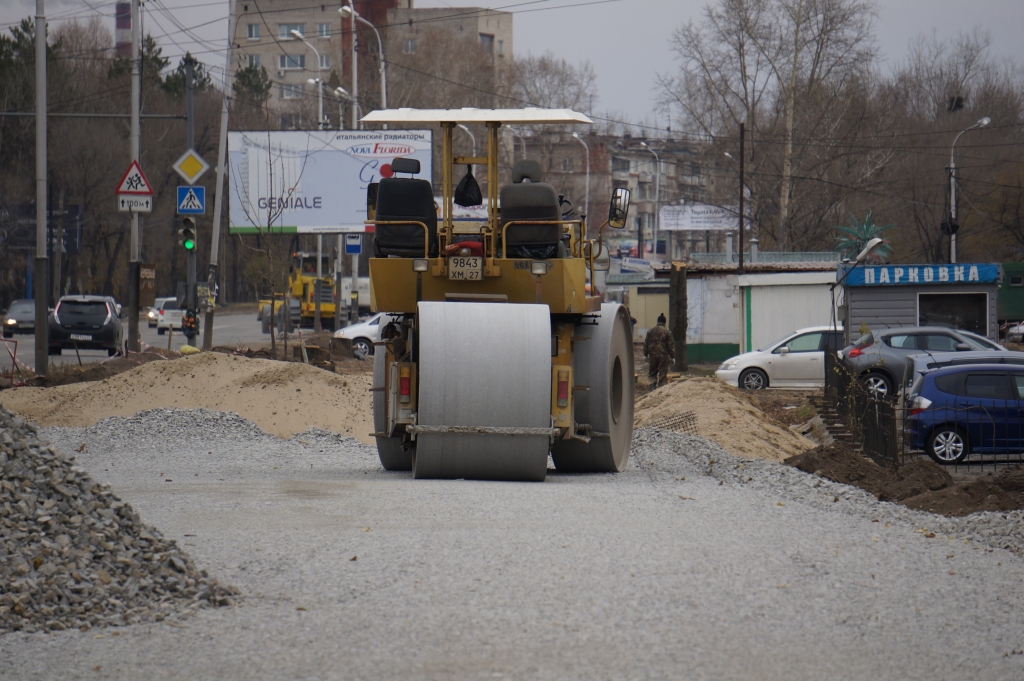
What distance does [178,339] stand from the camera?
44.0 m

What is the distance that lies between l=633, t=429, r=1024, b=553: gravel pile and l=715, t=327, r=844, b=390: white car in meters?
13.2

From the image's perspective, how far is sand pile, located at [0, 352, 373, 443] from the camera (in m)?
16.6

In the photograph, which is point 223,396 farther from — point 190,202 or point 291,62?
point 291,62

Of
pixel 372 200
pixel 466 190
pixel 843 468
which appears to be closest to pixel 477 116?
pixel 466 190

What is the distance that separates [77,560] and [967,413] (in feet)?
43.1

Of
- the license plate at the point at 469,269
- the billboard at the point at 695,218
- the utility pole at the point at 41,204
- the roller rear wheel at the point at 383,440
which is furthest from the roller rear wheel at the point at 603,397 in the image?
the billboard at the point at 695,218

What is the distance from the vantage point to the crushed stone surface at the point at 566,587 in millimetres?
5109

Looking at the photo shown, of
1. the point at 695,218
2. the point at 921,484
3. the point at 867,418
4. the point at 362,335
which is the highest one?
the point at 695,218

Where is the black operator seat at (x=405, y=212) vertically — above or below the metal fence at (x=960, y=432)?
above

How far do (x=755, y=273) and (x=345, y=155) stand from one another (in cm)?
1274

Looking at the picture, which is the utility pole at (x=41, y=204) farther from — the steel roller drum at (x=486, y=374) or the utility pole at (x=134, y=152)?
the steel roller drum at (x=486, y=374)

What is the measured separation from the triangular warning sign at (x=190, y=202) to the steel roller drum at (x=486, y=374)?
565 inches

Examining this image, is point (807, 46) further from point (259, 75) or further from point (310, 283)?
point (259, 75)

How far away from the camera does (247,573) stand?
6.44 metres
